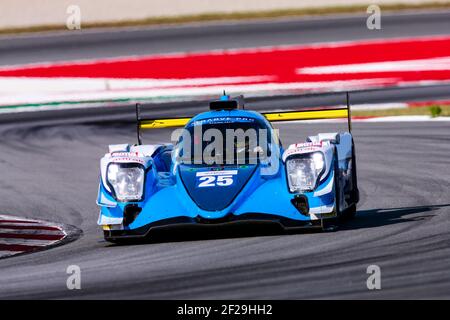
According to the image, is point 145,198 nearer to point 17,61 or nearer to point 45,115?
point 45,115

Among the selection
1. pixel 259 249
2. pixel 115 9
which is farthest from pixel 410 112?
pixel 115 9

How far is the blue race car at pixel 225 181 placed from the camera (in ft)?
35.1

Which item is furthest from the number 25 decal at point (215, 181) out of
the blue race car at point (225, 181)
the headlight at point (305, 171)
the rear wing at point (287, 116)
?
the rear wing at point (287, 116)

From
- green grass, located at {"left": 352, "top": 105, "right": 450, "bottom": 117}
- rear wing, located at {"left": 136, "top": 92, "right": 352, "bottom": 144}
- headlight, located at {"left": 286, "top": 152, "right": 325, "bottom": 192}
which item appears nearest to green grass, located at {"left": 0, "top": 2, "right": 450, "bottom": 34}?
green grass, located at {"left": 352, "top": 105, "right": 450, "bottom": 117}

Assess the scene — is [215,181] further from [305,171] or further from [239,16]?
[239,16]

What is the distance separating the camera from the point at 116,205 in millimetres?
11039

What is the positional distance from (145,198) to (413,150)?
23.2 feet

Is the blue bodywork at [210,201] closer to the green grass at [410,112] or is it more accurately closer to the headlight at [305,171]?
the headlight at [305,171]

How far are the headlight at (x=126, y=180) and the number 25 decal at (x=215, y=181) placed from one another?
0.59 m

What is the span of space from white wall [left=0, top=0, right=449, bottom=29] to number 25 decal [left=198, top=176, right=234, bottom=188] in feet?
69.4

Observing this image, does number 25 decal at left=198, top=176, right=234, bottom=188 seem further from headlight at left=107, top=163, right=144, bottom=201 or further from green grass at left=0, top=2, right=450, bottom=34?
green grass at left=0, top=2, right=450, bottom=34

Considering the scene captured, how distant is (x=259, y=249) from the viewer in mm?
10000

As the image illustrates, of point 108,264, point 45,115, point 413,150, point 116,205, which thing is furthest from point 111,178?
point 45,115

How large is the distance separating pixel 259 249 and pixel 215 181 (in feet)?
3.49
